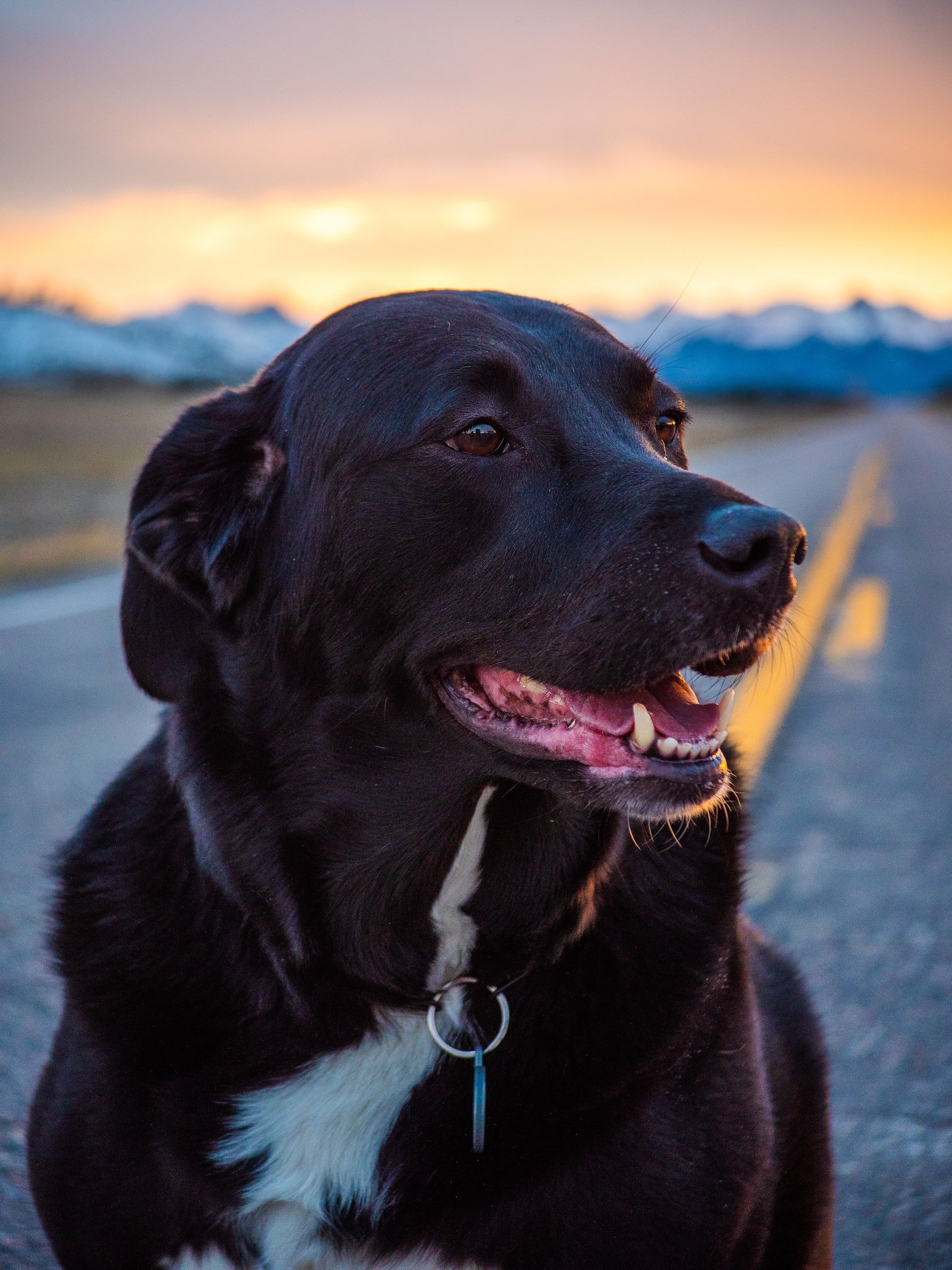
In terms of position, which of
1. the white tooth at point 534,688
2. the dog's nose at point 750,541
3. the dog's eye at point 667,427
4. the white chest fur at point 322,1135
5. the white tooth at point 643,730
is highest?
the dog's nose at point 750,541

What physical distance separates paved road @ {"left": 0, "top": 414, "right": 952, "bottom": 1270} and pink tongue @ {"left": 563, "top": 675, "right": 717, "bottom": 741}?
1.19m

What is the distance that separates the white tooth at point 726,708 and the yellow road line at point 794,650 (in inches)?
8.6

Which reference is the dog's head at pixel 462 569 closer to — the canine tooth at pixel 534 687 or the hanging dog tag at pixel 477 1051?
the canine tooth at pixel 534 687

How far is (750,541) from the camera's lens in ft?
6.36

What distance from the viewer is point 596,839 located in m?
2.21

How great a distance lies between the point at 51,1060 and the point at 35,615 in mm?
6139

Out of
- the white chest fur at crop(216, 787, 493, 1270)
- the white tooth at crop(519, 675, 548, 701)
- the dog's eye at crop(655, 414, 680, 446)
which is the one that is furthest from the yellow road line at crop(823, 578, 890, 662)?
the white chest fur at crop(216, 787, 493, 1270)

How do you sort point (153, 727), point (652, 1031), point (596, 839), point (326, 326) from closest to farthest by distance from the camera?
point (652, 1031)
point (596, 839)
point (326, 326)
point (153, 727)

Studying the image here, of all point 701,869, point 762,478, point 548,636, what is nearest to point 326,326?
point 548,636

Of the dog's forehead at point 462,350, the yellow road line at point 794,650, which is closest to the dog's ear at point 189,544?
the dog's forehead at point 462,350

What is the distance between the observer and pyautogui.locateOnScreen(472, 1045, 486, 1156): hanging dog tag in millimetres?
1981

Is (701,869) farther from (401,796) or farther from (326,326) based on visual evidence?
(326,326)

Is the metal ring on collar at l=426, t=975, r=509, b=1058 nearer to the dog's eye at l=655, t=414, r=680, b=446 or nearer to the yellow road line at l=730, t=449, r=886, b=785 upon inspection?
the yellow road line at l=730, t=449, r=886, b=785

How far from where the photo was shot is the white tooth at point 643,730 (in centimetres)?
205
